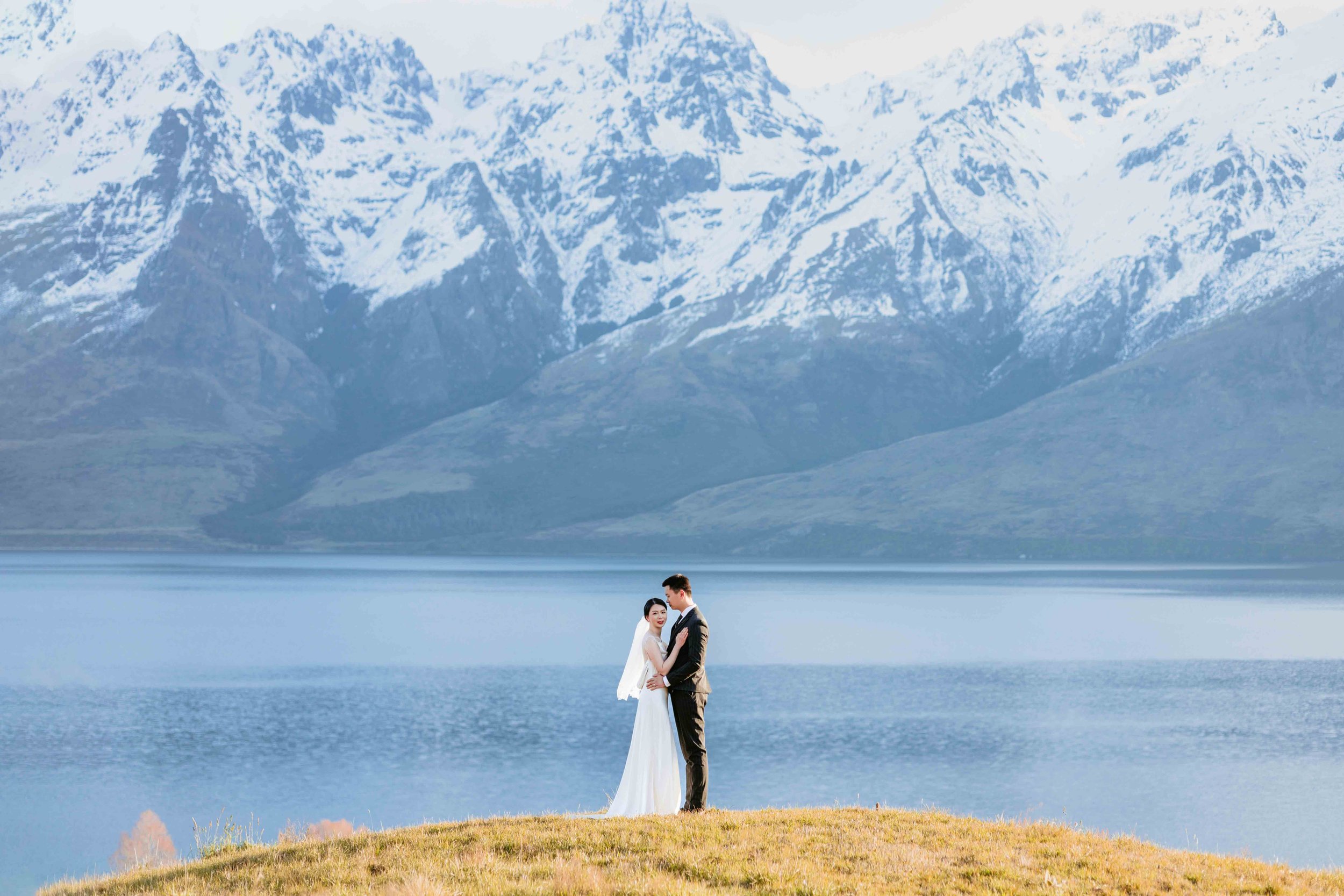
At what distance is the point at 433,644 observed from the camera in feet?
465

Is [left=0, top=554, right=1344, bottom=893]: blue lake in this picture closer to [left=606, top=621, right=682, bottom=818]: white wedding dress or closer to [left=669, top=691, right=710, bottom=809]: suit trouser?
[left=606, top=621, right=682, bottom=818]: white wedding dress

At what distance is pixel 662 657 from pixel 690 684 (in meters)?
0.73

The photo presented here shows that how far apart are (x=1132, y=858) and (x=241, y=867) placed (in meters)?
14.9

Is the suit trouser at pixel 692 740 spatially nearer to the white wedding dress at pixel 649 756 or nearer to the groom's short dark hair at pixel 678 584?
the white wedding dress at pixel 649 756

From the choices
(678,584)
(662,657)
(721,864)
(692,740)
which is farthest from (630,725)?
(721,864)

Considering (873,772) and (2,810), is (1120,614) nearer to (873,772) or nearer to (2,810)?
(873,772)

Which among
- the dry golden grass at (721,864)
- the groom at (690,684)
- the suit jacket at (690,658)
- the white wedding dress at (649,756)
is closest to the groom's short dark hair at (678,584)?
→ the groom at (690,684)

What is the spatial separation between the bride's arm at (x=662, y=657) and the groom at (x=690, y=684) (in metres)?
0.09

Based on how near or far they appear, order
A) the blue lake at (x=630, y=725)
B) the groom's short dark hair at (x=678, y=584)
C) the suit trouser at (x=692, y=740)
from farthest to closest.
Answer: the blue lake at (x=630, y=725) → the suit trouser at (x=692, y=740) → the groom's short dark hair at (x=678, y=584)

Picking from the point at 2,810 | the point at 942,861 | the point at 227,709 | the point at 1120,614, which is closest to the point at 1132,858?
the point at 942,861

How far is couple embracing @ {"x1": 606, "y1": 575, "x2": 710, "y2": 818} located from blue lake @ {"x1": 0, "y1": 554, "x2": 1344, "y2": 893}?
30.7m

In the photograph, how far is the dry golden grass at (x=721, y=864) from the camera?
2412 cm

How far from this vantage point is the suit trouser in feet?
95.7

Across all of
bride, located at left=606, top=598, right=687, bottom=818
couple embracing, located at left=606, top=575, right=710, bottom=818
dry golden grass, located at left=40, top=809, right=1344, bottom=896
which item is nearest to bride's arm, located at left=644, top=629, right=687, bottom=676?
couple embracing, located at left=606, top=575, right=710, bottom=818
